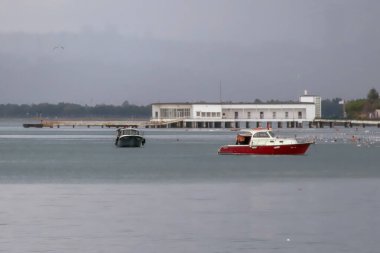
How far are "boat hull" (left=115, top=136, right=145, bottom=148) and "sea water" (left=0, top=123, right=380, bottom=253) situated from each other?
4744 centimetres

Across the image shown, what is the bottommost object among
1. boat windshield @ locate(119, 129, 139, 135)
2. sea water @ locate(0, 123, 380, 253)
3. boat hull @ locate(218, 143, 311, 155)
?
sea water @ locate(0, 123, 380, 253)

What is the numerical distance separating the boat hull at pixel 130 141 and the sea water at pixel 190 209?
47.4 m

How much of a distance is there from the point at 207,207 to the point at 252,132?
48.8 m

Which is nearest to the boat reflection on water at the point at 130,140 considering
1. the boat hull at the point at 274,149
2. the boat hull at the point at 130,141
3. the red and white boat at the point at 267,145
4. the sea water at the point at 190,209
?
the boat hull at the point at 130,141

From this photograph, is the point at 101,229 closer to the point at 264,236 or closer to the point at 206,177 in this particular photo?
the point at 264,236

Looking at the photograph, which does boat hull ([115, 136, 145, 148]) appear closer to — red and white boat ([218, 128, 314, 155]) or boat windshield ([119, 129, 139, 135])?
boat windshield ([119, 129, 139, 135])

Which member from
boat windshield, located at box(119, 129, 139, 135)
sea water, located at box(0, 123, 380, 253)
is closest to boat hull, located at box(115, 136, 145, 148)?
boat windshield, located at box(119, 129, 139, 135)

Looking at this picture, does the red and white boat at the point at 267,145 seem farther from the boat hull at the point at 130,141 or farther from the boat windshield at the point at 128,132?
the boat windshield at the point at 128,132

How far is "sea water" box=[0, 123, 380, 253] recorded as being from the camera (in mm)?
34000

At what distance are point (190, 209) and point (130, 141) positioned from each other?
83443mm

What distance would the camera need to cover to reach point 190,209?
4397cm

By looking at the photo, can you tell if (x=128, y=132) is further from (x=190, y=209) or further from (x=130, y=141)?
(x=190, y=209)

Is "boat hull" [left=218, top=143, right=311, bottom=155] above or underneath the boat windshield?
underneath

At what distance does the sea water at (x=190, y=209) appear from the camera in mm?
34000
